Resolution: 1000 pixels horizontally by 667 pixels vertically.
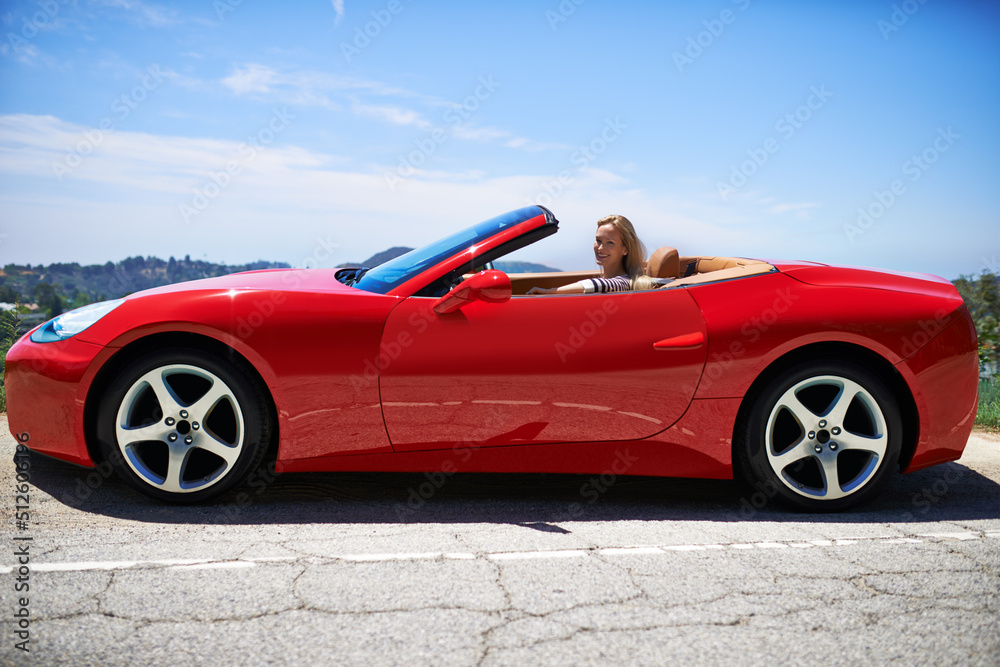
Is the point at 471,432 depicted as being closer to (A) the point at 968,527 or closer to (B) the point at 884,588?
(B) the point at 884,588

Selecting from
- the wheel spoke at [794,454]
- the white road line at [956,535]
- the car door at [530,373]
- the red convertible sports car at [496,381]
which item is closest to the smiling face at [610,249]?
the red convertible sports car at [496,381]

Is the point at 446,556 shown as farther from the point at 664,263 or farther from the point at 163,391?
the point at 664,263

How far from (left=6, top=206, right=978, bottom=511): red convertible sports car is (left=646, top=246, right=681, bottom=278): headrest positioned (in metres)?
0.48

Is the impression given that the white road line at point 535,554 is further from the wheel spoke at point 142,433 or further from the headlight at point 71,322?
the headlight at point 71,322

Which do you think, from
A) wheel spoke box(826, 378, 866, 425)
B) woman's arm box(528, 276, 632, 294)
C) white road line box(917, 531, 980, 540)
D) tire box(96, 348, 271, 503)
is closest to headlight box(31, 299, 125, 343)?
tire box(96, 348, 271, 503)

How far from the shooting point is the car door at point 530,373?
3.26 meters

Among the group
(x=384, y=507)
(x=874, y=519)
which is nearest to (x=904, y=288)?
(x=874, y=519)

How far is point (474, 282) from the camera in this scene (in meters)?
3.27

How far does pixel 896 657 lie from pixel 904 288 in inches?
82.5

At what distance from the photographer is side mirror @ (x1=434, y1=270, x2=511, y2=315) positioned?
3250 millimetres

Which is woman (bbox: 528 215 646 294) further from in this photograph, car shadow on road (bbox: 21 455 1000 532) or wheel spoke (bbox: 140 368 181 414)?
wheel spoke (bbox: 140 368 181 414)

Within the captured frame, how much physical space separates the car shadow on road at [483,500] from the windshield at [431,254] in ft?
3.50

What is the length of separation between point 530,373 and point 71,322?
7.32 feet

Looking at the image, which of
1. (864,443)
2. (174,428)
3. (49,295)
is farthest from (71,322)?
(49,295)
